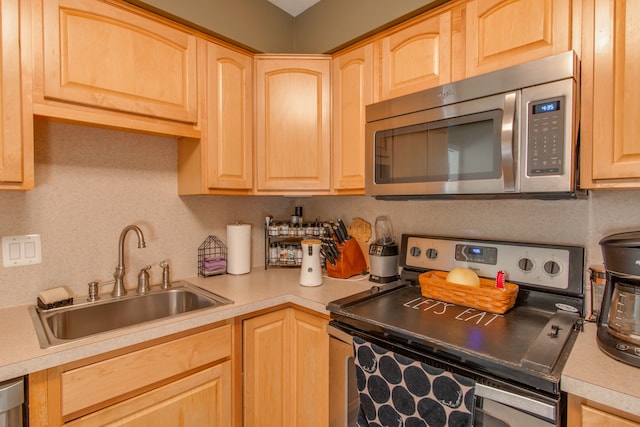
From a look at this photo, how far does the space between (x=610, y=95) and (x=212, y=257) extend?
1.82m

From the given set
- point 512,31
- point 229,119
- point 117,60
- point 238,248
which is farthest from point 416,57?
point 238,248

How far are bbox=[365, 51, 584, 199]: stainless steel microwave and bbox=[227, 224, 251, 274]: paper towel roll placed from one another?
80cm

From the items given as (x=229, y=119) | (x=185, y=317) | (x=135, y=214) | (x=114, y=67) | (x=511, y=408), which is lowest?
(x=511, y=408)

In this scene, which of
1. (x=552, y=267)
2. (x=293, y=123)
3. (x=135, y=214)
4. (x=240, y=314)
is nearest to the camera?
(x=552, y=267)

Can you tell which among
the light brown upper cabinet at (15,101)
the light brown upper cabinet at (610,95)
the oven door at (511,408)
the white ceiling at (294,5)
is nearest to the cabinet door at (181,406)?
the oven door at (511,408)

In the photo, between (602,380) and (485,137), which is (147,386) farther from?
(485,137)

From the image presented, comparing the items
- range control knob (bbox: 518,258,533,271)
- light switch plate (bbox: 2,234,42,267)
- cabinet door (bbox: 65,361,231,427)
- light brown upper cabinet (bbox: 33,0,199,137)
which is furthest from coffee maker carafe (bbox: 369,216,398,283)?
light switch plate (bbox: 2,234,42,267)

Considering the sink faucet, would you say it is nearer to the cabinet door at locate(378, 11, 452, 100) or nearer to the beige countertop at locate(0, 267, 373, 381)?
the beige countertop at locate(0, 267, 373, 381)

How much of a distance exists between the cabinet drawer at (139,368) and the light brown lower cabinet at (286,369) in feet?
0.52

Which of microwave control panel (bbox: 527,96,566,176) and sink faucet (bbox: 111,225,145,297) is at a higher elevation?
microwave control panel (bbox: 527,96,566,176)

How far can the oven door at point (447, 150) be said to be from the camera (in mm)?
1076

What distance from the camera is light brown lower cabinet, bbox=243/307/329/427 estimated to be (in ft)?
4.53

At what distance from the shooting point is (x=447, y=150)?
1232 mm

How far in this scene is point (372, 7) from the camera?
4.98ft
